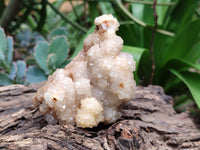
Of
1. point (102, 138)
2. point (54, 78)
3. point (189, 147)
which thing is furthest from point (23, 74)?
point (189, 147)

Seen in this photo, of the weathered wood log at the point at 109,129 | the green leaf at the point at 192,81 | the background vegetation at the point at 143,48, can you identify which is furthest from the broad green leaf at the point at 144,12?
the weathered wood log at the point at 109,129

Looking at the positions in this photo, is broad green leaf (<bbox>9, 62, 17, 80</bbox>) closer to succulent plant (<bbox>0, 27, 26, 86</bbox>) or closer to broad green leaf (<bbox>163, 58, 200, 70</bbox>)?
succulent plant (<bbox>0, 27, 26, 86</bbox>)

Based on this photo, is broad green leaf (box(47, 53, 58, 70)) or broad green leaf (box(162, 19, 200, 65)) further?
broad green leaf (box(162, 19, 200, 65))

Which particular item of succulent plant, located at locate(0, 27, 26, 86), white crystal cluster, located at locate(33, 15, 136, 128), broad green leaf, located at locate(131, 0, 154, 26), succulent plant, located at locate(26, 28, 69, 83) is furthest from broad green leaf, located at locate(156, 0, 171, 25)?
succulent plant, located at locate(0, 27, 26, 86)

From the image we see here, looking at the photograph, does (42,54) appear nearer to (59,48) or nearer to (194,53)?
(59,48)

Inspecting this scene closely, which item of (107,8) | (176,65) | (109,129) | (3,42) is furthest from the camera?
(107,8)

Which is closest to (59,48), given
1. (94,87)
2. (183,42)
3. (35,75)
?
(35,75)
